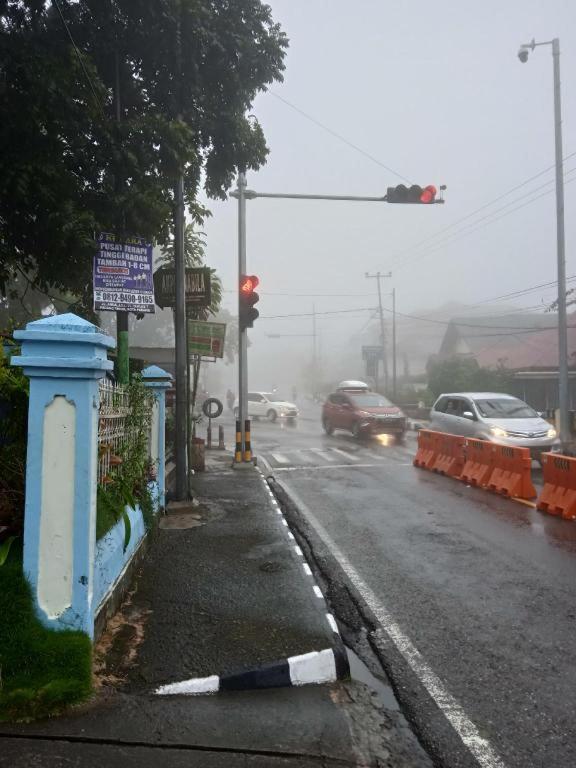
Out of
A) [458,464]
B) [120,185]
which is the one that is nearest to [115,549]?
[120,185]

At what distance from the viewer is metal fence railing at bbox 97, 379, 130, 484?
455 cm

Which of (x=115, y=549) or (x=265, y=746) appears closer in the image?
(x=265, y=746)

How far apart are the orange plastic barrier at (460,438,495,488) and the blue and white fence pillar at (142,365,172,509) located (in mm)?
5892

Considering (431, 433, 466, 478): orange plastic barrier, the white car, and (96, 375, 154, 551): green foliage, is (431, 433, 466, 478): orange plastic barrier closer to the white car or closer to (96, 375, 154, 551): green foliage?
(96, 375, 154, 551): green foliage

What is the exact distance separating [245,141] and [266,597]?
727 cm

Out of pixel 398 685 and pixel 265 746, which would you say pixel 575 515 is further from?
pixel 265 746

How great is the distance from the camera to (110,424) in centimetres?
496

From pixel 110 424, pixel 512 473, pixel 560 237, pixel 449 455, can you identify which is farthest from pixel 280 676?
pixel 560 237

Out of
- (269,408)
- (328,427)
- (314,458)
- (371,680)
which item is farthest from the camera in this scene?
(269,408)

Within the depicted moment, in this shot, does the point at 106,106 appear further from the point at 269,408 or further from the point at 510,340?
the point at 510,340

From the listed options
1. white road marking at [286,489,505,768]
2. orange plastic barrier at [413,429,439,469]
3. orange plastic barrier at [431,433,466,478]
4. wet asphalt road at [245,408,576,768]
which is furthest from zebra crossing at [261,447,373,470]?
white road marking at [286,489,505,768]

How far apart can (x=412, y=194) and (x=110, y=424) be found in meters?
9.34

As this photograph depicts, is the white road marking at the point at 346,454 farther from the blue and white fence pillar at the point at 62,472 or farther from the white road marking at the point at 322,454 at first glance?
the blue and white fence pillar at the point at 62,472

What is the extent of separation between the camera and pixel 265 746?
2891 millimetres
